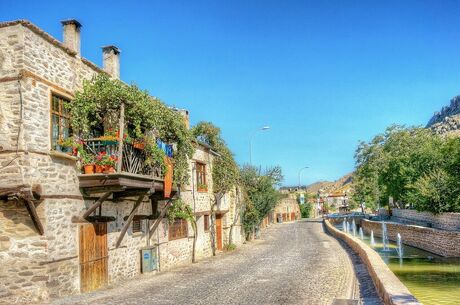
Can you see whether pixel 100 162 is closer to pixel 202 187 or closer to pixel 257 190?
pixel 202 187

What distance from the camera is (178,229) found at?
20.3m

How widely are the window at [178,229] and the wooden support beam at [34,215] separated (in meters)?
8.40

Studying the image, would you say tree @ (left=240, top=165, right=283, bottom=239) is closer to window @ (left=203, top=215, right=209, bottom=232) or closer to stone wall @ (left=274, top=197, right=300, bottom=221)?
window @ (left=203, top=215, right=209, bottom=232)

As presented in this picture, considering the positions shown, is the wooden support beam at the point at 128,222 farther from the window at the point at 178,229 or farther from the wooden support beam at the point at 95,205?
the window at the point at 178,229

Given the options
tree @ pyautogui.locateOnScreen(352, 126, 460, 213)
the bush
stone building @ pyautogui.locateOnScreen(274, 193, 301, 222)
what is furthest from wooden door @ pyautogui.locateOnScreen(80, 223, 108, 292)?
stone building @ pyautogui.locateOnScreen(274, 193, 301, 222)

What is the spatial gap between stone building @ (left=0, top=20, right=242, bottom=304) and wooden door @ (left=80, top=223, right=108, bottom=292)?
0.10 feet


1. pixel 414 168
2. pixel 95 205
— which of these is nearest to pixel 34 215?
pixel 95 205

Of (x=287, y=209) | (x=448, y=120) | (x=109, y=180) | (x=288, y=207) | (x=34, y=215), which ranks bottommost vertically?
(x=287, y=209)

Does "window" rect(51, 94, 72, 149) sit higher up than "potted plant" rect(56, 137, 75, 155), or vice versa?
"window" rect(51, 94, 72, 149)

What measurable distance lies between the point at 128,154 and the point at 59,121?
2.34 m

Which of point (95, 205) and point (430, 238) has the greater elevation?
point (95, 205)

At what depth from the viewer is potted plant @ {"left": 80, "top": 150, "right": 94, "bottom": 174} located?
→ 1297cm

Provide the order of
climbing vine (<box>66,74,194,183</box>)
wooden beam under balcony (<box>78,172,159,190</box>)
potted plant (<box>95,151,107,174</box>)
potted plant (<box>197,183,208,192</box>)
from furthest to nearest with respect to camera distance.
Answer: potted plant (<box>197,183,208,192</box>) < climbing vine (<box>66,74,194,183</box>) < potted plant (<box>95,151,107,174</box>) < wooden beam under balcony (<box>78,172,159,190</box>)

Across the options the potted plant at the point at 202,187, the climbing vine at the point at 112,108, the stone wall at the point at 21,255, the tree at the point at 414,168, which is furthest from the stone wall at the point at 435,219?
the stone wall at the point at 21,255
